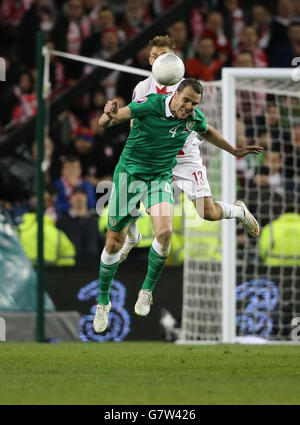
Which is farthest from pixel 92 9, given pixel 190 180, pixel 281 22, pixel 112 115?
pixel 112 115

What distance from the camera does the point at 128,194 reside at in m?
9.97

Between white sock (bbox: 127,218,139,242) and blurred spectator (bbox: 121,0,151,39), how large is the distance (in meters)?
8.22

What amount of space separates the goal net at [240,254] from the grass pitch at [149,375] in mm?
1561

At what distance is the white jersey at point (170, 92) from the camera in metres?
10.2

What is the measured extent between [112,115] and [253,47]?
9039mm

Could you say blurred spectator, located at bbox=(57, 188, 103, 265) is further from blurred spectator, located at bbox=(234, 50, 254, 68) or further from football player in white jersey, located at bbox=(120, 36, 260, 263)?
blurred spectator, located at bbox=(234, 50, 254, 68)

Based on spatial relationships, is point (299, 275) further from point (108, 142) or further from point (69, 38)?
point (69, 38)

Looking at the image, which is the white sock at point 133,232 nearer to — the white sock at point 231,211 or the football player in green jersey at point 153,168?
the football player in green jersey at point 153,168

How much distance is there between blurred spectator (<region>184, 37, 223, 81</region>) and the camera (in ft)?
55.9

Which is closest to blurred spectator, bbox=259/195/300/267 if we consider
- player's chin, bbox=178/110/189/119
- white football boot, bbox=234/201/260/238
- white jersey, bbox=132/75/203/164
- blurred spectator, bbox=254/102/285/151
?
blurred spectator, bbox=254/102/285/151

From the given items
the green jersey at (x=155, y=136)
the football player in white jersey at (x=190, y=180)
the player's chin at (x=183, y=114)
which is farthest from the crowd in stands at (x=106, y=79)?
the player's chin at (x=183, y=114)

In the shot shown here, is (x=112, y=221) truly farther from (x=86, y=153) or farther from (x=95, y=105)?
(x=95, y=105)
